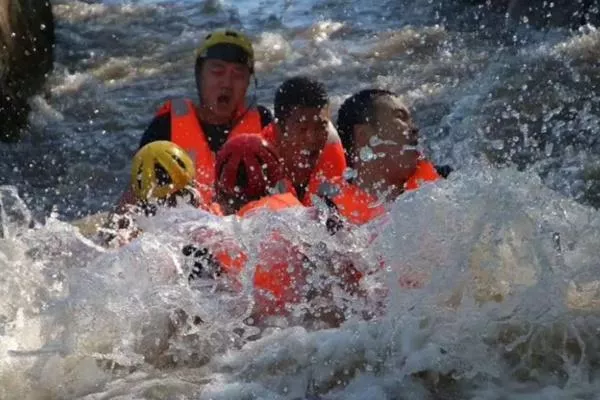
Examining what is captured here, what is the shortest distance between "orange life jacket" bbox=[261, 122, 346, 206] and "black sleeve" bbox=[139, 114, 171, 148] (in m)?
0.75

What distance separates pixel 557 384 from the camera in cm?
399

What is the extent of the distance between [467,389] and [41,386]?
1.56 metres

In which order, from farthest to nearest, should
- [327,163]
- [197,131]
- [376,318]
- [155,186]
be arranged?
[197,131] → [327,163] → [155,186] → [376,318]

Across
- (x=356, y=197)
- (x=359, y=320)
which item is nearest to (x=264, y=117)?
(x=356, y=197)

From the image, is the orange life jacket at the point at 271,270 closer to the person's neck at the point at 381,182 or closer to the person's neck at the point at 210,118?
the person's neck at the point at 381,182

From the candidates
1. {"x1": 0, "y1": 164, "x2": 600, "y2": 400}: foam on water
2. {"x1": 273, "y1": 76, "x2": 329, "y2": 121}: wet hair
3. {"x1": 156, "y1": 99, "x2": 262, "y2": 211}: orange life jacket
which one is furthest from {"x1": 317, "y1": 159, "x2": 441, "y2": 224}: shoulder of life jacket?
{"x1": 156, "y1": 99, "x2": 262, "y2": 211}: orange life jacket

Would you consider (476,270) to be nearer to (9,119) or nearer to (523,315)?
(523,315)

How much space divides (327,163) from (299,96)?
375mm

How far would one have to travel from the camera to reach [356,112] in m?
4.90

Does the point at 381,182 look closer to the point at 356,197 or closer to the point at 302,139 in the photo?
the point at 356,197

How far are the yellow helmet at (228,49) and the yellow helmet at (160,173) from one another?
1.11 meters

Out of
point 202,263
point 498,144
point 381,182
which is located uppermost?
point 381,182

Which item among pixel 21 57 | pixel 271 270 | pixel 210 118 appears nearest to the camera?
pixel 271 270

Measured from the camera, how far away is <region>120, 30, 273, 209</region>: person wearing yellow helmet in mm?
5914
